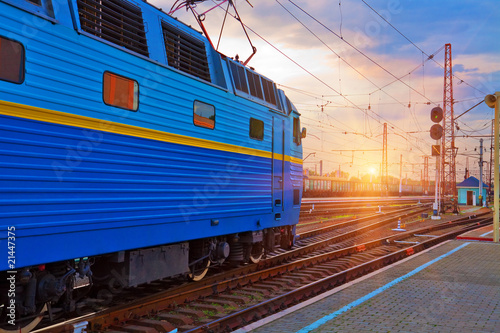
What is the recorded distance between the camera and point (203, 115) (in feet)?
27.2

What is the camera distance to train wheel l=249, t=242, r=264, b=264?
11445 mm

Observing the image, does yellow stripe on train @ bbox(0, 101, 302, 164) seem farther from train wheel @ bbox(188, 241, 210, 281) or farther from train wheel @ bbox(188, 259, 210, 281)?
train wheel @ bbox(188, 259, 210, 281)

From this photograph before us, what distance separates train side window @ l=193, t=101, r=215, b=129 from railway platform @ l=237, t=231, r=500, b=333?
3.54 metres

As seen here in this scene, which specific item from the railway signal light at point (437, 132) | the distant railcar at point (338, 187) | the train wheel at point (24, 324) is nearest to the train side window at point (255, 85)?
the train wheel at point (24, 324)

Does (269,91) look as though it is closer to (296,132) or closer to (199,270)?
(296,132)

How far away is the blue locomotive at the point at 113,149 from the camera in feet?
16.4

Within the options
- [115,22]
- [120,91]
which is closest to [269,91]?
[115,22]

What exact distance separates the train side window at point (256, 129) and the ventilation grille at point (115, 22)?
3512 millimetres

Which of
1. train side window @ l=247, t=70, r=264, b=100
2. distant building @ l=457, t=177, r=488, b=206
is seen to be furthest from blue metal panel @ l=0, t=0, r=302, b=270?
distant building @ l=457, t=177, r=488, b=206

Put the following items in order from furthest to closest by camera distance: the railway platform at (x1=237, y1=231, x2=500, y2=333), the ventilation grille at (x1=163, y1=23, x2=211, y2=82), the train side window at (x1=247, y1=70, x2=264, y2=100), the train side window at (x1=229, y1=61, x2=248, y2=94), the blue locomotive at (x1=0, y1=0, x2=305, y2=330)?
the train side window at (x1=247, y1=70, x2=264, y2=100) → the train side window at (x1=229, y1=61, x2=248, y2=94) → the ventilation grille at (x1=163, y1=23, x2=211, y2=82) → the railway platform at (x1=237, y1=231, x2=500, y2=333) → the blue locomotive at (x1=0, y1=0, x2=305, y2=330)

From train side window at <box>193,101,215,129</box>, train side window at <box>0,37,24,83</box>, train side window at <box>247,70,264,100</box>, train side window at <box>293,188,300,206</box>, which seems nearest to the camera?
train side window at <box>0,37,24,83</box>

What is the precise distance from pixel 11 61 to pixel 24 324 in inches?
124

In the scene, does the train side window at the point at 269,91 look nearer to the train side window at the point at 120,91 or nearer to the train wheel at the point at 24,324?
the train side window at the point at 120,91

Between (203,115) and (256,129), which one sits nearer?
(203,115)
